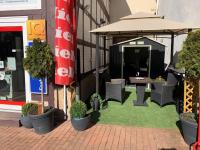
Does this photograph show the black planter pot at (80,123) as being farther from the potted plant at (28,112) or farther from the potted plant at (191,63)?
the potted plant at (191,63)

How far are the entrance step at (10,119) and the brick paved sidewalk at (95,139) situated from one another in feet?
0.55

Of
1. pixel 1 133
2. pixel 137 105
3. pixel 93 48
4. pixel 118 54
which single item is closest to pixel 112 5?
pixel 118 54

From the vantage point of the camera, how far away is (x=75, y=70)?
269 inches

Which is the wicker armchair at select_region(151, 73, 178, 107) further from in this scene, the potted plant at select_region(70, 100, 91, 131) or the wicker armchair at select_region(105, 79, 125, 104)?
the potted plant at select_region(70, 100, 91, 131)

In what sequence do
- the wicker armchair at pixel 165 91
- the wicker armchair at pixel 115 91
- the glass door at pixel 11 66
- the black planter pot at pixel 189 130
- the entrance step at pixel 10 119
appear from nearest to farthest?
1. the black planter pot at pixel 189 130
2. the entrance step at pixel 10 119
3. the glass door at pixel 11 66
4. the wicker armchair at pixel 165 91
5. the wicker armchair at pixel 115 91

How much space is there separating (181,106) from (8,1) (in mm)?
5963

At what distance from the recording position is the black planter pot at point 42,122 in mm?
5754

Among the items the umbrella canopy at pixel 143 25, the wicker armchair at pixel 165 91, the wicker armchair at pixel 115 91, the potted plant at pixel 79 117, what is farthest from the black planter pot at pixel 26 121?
the wicker armchair at pixel 165 91

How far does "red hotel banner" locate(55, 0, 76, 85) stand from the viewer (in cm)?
601

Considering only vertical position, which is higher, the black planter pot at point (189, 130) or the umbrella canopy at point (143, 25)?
the umbrella canopy at point (143, 25)

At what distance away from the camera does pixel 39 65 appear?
5691 mm

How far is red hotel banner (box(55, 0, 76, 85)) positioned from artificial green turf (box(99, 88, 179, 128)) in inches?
68.8

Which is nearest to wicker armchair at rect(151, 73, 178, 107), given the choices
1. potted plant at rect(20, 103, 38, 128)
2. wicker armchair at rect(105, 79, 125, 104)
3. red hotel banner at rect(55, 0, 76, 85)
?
wicker armchair at rect(105, 79, 125, 104)

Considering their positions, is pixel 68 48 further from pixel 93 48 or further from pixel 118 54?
pixel 118 54
